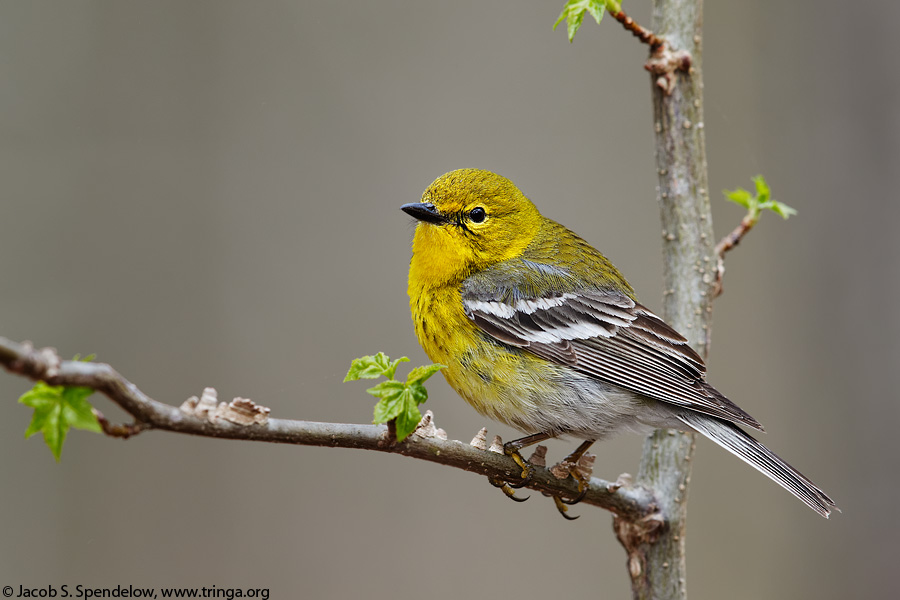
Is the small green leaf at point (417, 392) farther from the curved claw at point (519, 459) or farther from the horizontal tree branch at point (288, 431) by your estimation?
the curved claw at point (519, 459)

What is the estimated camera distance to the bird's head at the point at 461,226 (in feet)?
12.4

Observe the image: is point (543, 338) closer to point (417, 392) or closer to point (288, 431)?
point (417, 392)

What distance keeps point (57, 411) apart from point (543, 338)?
2.20 m

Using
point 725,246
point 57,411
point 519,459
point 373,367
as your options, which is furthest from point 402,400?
point 725,246

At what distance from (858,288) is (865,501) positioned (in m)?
1.56

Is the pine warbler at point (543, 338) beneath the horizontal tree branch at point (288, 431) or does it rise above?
above

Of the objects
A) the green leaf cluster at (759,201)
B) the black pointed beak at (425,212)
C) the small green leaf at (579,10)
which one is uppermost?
the small green leaf at (579,10)

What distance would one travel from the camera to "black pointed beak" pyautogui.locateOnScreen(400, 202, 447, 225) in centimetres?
370

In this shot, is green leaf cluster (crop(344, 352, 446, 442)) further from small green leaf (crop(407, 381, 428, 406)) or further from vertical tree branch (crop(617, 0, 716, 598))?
vertical tree branch (crop(617, 0, 716, 598))

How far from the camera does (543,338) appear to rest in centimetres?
355

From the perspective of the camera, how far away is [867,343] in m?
5.73

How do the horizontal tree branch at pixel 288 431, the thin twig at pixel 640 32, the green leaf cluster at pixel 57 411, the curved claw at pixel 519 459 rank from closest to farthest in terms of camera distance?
the horizontal tree branch at pixel 288 431
the green leaf cluster at pixel 57 411
the curved claw at pixel 519 459
the thin twig at pixel 640 32

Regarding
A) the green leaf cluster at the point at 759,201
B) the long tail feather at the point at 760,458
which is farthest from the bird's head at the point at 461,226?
the long tail feather at the point at 760,458

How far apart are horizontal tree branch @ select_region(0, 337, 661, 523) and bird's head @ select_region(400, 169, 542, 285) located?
1160 mm
